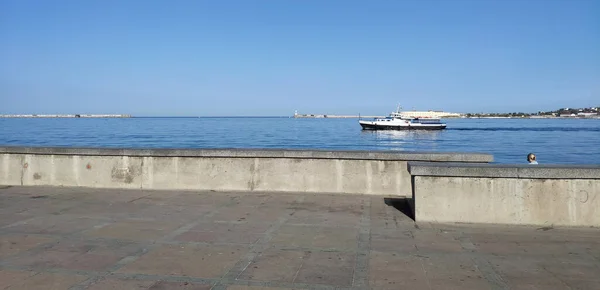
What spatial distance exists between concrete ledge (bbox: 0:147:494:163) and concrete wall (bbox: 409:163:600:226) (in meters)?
1.72

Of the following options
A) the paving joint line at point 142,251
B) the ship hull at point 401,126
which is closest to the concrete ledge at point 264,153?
the paving joint line at point 142,251

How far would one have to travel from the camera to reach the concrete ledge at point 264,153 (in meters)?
8.60

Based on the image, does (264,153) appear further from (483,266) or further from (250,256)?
(483,266)

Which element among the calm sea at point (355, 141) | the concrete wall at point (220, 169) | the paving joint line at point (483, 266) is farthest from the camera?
the calm sea at point (355, 141)

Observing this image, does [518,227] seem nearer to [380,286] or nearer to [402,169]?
[402,169]

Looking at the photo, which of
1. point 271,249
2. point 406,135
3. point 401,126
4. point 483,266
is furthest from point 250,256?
point 401,126

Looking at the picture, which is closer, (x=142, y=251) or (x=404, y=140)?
(x=142, y=251)

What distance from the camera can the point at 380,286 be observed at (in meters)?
4.20

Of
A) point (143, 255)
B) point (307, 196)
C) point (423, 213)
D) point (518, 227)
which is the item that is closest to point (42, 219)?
point (143, 255)

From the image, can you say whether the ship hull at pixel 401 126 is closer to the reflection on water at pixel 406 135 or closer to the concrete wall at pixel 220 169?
the reflection on water at pixel 406 135

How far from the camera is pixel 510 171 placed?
259 inches

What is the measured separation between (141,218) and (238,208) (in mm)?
1563

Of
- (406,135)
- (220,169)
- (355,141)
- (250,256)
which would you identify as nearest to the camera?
(250,256)

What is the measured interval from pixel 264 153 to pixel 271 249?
3.96m
